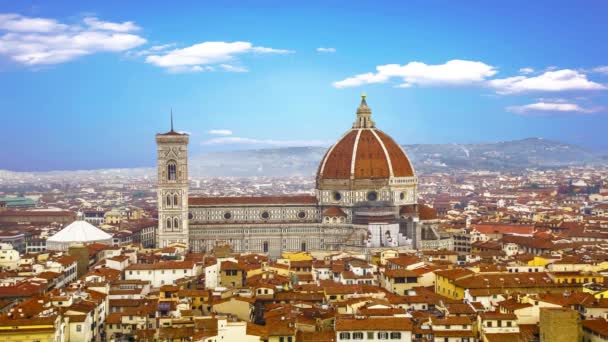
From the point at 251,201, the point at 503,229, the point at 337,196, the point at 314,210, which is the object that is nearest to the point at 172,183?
the point at 251,201

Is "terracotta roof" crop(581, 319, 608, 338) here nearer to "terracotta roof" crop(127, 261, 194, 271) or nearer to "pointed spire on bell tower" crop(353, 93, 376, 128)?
"terracotta roof" crop(127, 261, 194, 271)

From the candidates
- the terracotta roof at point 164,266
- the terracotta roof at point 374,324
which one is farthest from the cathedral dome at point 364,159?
→ the terracotta roof at point 374,324

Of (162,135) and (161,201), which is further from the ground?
(162,135)

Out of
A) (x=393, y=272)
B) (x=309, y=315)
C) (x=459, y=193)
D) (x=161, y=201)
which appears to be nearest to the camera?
(x=309, y=315)

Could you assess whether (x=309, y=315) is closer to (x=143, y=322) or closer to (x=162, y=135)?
(x=143, y=322)

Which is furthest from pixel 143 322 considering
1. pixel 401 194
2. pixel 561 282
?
pixel 401 194

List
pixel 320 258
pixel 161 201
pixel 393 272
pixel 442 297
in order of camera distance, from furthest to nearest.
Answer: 1. pixel 161 201
2. pixel 320 258
3. pixel 393 272
4. pixel 442 297
